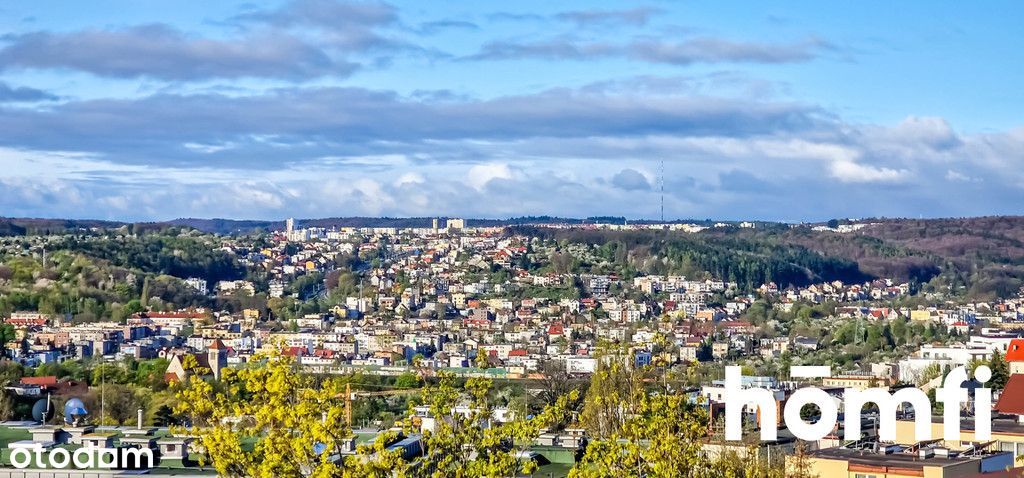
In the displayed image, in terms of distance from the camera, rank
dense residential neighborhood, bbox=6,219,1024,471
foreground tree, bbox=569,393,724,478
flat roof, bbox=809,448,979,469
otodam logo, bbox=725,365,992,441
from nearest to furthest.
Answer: foreground tree, bbox=569,393,724,478, flat roof, bbox=809,448,979,469, otodam logo, bbox=725,365,992,441, dense residential neighborhood, bbox=6,219,1024,471

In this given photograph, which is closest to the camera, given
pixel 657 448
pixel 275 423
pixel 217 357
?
pixel 275 423

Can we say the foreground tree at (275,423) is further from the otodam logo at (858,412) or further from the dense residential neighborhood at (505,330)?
the otodam logo at (858,412)

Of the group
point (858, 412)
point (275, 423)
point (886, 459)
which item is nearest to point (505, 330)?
point (858, 412)

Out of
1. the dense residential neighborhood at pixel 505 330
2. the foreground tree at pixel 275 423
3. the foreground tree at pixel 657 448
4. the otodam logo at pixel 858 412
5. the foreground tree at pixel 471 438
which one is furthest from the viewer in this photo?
the dense residential neighborhood at pixel 505 330

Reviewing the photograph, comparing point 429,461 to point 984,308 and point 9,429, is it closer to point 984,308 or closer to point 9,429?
point 9,429

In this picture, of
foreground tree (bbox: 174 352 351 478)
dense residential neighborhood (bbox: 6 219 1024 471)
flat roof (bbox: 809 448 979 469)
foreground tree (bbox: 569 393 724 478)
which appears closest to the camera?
foreground tree (bbox: 174 352 351 478)

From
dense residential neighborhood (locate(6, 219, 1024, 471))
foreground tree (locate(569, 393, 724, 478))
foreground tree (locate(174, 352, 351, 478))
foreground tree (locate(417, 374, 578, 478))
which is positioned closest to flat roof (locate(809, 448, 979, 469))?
dense residential neighborhood (locate(6, 219, 1024, 471))

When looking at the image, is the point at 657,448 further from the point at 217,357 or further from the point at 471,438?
the point at 217,357

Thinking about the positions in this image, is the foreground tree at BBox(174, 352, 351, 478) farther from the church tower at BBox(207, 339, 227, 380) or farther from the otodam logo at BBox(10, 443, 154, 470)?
the church tower at BBox(207, 339, 227, 380)

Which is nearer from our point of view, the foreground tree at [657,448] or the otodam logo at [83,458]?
the foreground tree at [657,448]

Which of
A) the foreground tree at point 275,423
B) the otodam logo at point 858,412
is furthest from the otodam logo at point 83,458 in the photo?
the otodam logo at point 858,412

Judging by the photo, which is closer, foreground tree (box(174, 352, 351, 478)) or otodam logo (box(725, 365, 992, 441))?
foreground tree (box(174, 352, 351, 478))

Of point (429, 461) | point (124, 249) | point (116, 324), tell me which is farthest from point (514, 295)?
point (429, 461)
